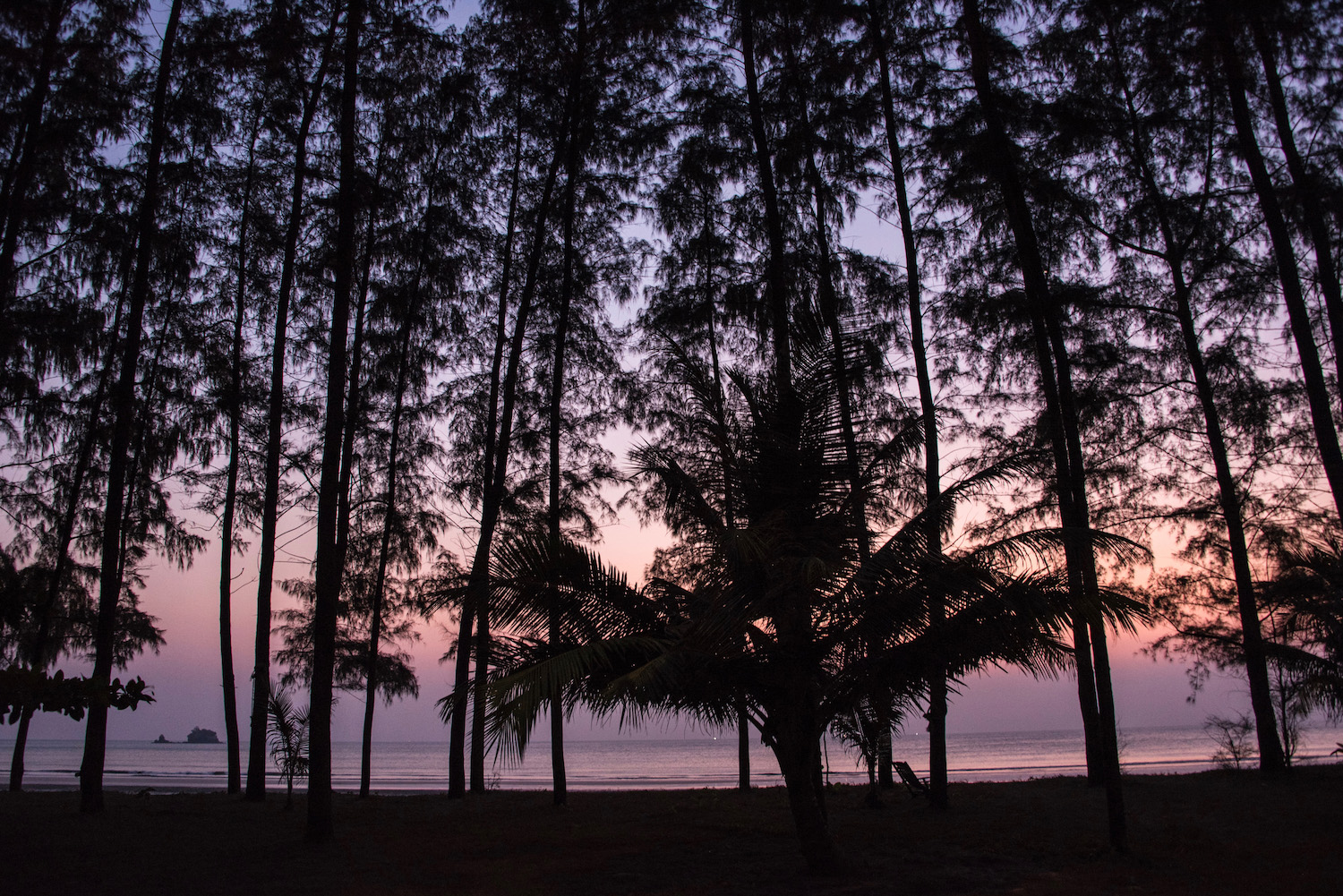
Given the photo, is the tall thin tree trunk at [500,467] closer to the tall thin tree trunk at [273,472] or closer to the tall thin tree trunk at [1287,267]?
the tall thin tree trunk at [273,472]

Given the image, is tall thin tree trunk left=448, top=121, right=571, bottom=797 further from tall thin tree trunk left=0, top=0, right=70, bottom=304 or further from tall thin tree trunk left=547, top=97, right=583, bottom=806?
tall thin tree trunk left=0, top=0, right=70, bottom=304

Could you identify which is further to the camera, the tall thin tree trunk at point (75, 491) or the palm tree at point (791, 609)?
the tall thin tree trunk at point (75, 491)

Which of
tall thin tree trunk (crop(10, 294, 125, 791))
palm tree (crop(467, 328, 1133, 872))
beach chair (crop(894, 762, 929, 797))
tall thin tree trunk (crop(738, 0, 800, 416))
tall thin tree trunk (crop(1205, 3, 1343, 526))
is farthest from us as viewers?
tall thin tree trunk (crop(10, 294, 125, 791))

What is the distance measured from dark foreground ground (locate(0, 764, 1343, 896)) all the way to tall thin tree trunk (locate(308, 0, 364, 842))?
74 centimetres

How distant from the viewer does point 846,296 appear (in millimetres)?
13875

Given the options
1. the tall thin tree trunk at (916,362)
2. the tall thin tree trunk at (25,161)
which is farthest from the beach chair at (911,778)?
the tall thin tree trunk at (25,161)

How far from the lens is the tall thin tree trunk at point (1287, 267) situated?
30.1 feet

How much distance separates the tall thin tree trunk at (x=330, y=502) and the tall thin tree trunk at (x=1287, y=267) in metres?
10.3

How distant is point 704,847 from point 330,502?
5.89 metres

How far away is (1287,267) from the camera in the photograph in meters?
9.38

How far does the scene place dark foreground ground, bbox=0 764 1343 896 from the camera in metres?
7.17

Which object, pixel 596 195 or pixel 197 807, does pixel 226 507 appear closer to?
pixel 197 807

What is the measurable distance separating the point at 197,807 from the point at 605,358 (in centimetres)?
996

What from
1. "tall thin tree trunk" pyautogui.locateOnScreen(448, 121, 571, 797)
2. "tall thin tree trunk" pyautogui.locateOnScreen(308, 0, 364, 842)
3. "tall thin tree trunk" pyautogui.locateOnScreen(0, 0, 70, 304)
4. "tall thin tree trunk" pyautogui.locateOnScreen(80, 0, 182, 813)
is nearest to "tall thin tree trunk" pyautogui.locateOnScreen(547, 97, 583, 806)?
"tall thin tree trunk" pyautogui.locateOnScreen(448, 121, 571, 797)
